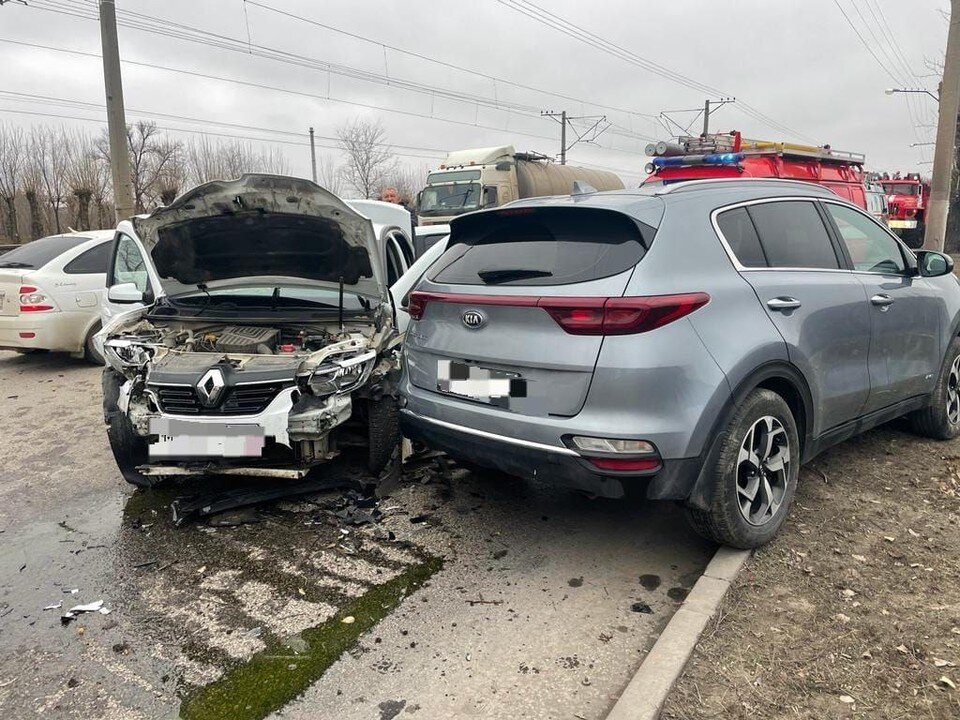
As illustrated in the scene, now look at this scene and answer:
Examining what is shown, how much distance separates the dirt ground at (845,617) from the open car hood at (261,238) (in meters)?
2.90

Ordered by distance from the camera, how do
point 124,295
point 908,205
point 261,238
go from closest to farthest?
point 261,238 < point 124,295 < point 908,205

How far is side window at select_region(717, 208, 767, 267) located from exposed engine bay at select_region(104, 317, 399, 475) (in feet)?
6.70

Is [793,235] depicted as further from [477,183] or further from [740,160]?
[477,183]

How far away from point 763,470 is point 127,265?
6157 millimetres

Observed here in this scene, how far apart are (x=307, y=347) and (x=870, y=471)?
3.67 m

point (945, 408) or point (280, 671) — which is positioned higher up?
point (945, 408)

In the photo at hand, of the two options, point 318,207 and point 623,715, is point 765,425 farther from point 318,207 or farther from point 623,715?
point 318,207

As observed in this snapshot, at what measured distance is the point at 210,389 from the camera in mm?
3688

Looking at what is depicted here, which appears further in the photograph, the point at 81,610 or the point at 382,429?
the point at 382,429

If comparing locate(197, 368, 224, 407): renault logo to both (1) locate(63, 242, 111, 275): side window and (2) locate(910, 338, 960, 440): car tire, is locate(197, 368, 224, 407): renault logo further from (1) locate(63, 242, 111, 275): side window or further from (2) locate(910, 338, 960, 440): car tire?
(1) locate(63, 242, 111, 275): side window

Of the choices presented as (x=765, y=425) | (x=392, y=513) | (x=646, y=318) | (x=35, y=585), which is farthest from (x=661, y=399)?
(x=35, y=585)

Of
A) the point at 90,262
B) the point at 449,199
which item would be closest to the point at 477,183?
the point at 449,199

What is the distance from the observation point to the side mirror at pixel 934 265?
438 centimetres

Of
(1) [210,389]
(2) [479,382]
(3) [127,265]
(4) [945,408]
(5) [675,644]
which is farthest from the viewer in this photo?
(3) [127,265]
